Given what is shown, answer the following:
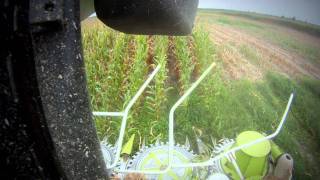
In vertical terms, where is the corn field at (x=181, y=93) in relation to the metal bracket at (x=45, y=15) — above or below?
below

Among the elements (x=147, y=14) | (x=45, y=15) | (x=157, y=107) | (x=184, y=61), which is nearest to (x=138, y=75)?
(x=157, y=107)

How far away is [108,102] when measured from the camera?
2.23 meters

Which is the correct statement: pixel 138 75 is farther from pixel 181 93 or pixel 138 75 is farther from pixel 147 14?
pixel 147 14

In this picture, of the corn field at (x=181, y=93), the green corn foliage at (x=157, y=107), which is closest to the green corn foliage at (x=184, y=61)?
the corn field at (x=181, y=93)

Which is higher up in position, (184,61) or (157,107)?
(184,61)

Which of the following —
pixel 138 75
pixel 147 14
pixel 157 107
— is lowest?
pixel 157 107

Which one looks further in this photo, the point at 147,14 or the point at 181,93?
the point at 181,93

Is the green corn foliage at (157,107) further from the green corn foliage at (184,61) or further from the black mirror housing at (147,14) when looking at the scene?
the black mirror housing at (147,14)

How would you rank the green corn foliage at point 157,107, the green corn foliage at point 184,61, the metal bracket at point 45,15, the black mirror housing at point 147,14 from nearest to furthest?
the metal bracket at point 45,15 → the black mirror housing at point 147,14 → the green corn foliage at point 157,107 → the green corn foliage at point 184,61

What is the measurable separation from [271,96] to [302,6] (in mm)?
566

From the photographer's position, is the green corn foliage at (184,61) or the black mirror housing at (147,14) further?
the green corn foliage at (184,61)

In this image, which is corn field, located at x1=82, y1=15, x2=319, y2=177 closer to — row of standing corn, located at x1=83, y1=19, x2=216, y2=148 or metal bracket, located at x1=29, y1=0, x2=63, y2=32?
row of standing corn, located at x1=83, y1=19, x2=216, y2=148

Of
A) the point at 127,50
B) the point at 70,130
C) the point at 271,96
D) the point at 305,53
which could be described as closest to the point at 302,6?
the point at 305,53

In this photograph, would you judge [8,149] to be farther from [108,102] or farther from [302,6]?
[302,6]
